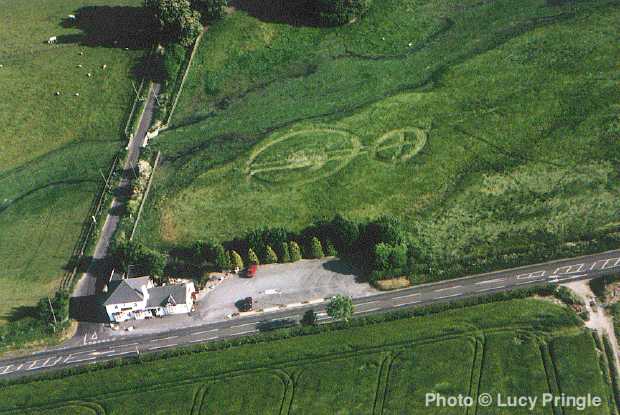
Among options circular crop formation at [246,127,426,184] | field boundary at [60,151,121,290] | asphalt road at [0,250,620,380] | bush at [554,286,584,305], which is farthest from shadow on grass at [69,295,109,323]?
bush at [554,286,584,305]

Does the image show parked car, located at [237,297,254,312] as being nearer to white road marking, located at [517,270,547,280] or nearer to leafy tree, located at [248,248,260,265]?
leafy tree, located at [248,248,260,265]

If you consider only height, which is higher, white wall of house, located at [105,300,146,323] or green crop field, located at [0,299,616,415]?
white wall of house, located at [105,300,146,323]

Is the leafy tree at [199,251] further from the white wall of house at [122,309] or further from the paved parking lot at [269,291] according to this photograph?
the white wall of house at [122,309]

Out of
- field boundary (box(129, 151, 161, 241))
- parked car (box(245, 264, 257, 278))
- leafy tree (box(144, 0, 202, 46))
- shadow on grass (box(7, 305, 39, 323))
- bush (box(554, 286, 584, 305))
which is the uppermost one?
leafy tree (box(144, 0, 202, 46))

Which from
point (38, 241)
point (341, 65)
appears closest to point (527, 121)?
point (341, 65)

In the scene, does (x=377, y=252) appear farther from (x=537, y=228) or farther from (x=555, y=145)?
(x=555, y=145)

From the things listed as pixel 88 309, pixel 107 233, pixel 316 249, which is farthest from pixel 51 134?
pixel 316 249

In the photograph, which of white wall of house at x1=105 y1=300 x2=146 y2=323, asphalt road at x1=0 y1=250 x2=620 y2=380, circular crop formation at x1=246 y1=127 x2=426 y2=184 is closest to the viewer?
asphalt road at x1=0 y1=250 x2=620 y2=380
